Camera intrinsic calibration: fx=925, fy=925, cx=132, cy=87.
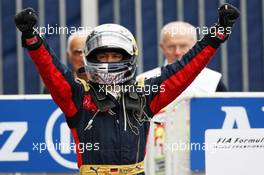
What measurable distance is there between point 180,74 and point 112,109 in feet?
1.43

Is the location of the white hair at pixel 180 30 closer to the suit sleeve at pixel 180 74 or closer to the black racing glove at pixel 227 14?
the suit sleeve at pixel 180 74

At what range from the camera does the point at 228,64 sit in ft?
28.1

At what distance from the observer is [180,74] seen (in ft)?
16.9

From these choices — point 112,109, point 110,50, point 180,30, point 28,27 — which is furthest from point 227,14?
point 180,30

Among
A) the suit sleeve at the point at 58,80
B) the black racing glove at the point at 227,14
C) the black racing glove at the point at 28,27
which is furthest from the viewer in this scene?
the black racing glove at the point at 227,14

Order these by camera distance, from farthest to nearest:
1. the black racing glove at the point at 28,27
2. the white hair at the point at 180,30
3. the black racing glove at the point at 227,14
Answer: the white hair at the point at 180,30
the black racing glove at the point at 227,14
the black racing glove at the point at 28,27

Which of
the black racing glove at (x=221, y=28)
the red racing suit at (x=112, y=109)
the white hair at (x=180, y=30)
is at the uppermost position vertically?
the white hair at (x=180, y=30)

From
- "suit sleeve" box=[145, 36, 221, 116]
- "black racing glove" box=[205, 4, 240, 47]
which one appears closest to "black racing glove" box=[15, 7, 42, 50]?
"suit sleeve" box=[145, 36, 221, 116]

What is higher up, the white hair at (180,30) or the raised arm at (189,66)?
the white hair at (180,30)

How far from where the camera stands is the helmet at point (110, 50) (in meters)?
5.07

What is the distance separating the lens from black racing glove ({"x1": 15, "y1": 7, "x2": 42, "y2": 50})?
4777mm

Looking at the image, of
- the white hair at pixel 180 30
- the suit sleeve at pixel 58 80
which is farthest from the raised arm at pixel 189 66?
the white hair at pixel 180 30

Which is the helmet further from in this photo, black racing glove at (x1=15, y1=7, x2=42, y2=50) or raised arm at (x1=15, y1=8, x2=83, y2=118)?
black racing glove at (x1=15, y1=7, x2=42, y2=50)

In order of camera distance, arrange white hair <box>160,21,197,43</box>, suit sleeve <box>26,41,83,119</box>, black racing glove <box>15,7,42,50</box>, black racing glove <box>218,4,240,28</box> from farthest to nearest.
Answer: white hair <box>160,21,197,43</box> → black racing glove <box>218,4,240,28</box> → suit sleeve <box>26,41,83,119</box> → black racing glove <box>15,7,42,50</box>
